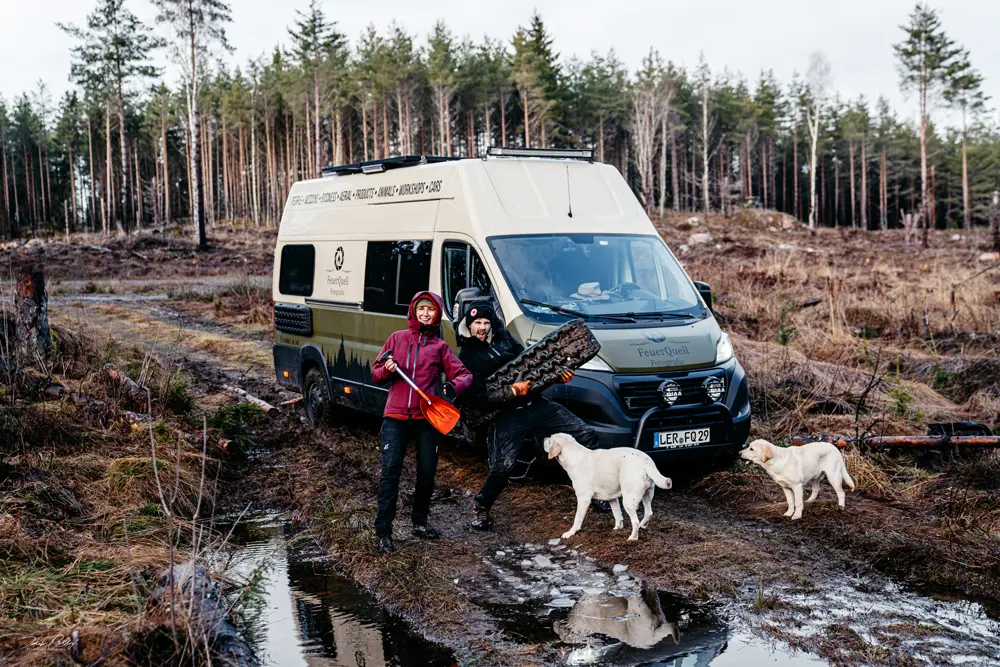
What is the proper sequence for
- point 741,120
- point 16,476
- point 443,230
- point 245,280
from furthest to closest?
point 741,120 < point 245,280 < point 443,230 < point 16,476

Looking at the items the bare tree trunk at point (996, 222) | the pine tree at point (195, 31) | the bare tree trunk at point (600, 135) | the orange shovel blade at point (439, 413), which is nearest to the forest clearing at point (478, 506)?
the orange shovel blade at point (439, 413)

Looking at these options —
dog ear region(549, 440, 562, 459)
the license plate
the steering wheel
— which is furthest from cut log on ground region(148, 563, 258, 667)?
the steering wheel

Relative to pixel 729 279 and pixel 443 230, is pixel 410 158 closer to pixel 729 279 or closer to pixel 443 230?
pixel 443 230

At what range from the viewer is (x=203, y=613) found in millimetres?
4305

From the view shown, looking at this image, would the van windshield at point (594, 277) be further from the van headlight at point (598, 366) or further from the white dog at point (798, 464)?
the white dog at point (798, 464)

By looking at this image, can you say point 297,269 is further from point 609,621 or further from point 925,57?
point 925,57

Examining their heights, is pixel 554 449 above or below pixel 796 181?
below

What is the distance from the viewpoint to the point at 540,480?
7.62 m

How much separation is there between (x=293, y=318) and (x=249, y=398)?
5.99ft

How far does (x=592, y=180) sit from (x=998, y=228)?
27.1 meters

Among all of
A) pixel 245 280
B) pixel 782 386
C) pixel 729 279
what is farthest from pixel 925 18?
pixel 782 386

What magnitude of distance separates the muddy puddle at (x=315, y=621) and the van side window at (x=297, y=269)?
4410mm

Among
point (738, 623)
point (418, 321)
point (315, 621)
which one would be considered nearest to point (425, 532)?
point (315, 621)

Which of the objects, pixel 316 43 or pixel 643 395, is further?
pixel 316 43
